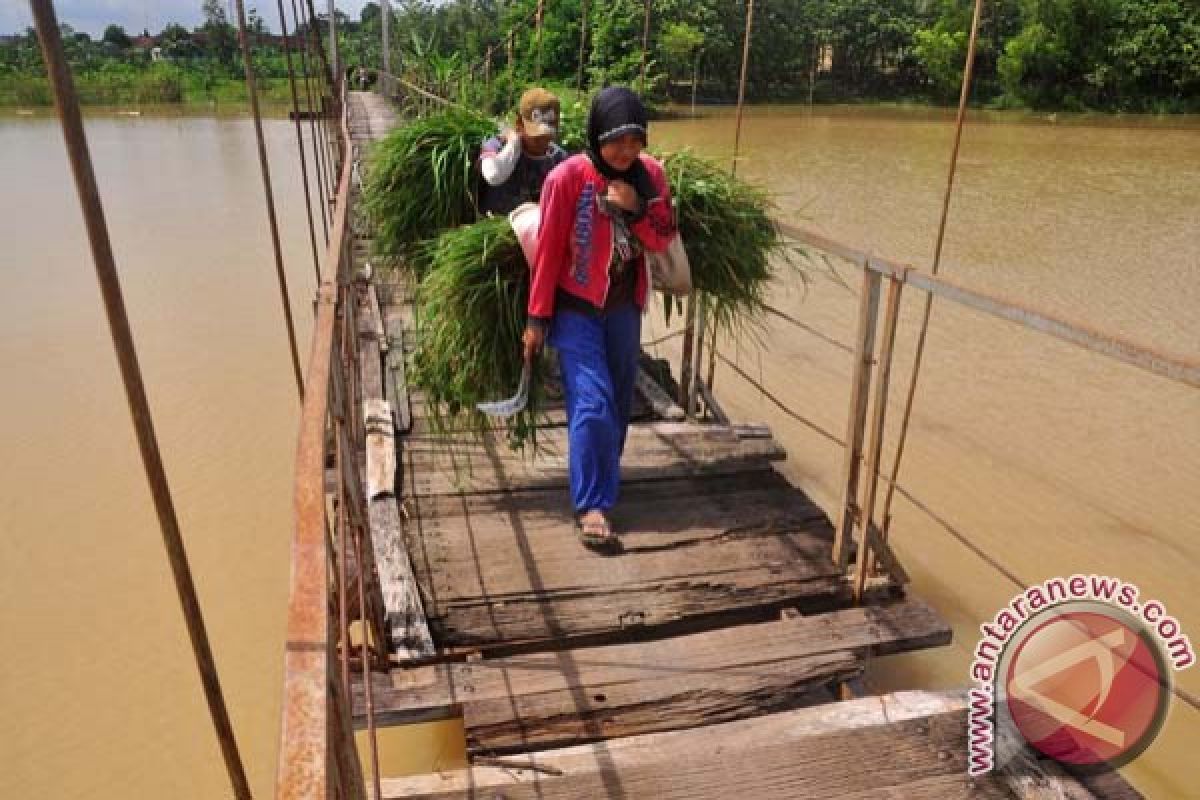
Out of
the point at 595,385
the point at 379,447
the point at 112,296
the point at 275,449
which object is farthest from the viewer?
the point at 275,449

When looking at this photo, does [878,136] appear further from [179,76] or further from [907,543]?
[179,76]

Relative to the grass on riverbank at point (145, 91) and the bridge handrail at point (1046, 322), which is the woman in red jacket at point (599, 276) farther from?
the grass on riverbank at point (145, 91)

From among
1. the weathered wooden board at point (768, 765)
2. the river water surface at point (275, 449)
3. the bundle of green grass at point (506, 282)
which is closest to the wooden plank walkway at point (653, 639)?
the weathered wooden board at point (768, 765)

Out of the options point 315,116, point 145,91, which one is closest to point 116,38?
point 145,91

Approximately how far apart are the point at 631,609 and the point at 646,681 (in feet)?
0.90

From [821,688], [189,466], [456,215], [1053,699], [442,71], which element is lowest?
[189,466]

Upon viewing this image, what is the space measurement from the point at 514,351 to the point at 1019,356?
154 inches

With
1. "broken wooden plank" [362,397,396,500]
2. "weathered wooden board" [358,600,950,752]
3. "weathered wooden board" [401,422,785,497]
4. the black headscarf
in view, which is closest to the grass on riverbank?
"broken wooden plank" [362,397,396,500]

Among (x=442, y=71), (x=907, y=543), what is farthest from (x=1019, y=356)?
(x=442, y=71)

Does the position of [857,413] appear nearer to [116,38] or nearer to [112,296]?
[112,296]

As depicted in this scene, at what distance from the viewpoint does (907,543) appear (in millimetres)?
→ 3578

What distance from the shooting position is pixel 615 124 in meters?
2.13

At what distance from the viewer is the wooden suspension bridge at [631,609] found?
65.1 inches

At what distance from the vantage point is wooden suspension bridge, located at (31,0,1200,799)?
1654 millimetres
